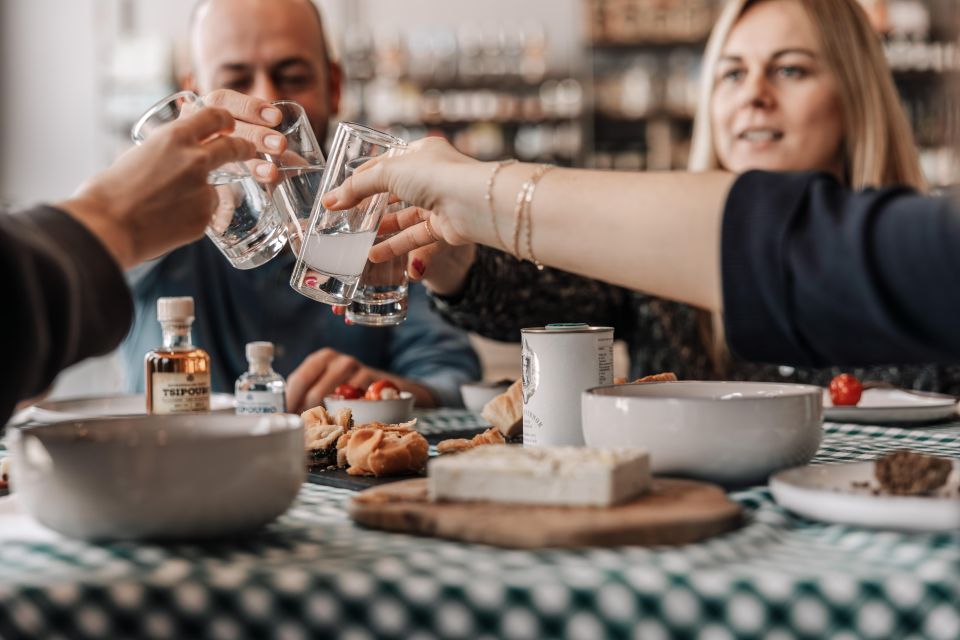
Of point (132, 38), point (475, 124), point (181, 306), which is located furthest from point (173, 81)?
point (181, 306)

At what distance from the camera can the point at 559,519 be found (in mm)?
651

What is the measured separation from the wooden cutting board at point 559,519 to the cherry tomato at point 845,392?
0.70 meters

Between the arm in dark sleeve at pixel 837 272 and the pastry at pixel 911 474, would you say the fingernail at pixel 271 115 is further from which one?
the pastry at pixel 911 474

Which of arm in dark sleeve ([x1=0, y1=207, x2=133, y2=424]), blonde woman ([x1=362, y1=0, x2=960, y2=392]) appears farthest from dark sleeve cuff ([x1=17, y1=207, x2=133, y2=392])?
blonde woman ([x1=362, y1=0, x2=960, y2=392])

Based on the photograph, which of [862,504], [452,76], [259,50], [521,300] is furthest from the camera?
[452,76]

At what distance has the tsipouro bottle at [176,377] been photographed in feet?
3.76

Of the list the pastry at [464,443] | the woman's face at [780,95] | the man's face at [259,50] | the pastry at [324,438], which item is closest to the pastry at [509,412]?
the pastry at [464,443]

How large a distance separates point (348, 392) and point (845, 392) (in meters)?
0.64

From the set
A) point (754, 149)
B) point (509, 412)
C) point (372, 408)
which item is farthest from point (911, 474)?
point (754, 149)

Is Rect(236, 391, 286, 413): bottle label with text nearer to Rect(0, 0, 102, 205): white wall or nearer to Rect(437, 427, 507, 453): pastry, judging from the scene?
Rect(437, 427, 507, 453): pastry

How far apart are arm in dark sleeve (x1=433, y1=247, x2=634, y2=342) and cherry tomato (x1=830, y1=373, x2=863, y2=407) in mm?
565

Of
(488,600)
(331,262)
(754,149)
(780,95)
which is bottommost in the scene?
(488,600)

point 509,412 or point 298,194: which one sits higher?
point 298,194

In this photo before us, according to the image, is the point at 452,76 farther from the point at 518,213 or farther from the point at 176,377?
the point at 518,213
